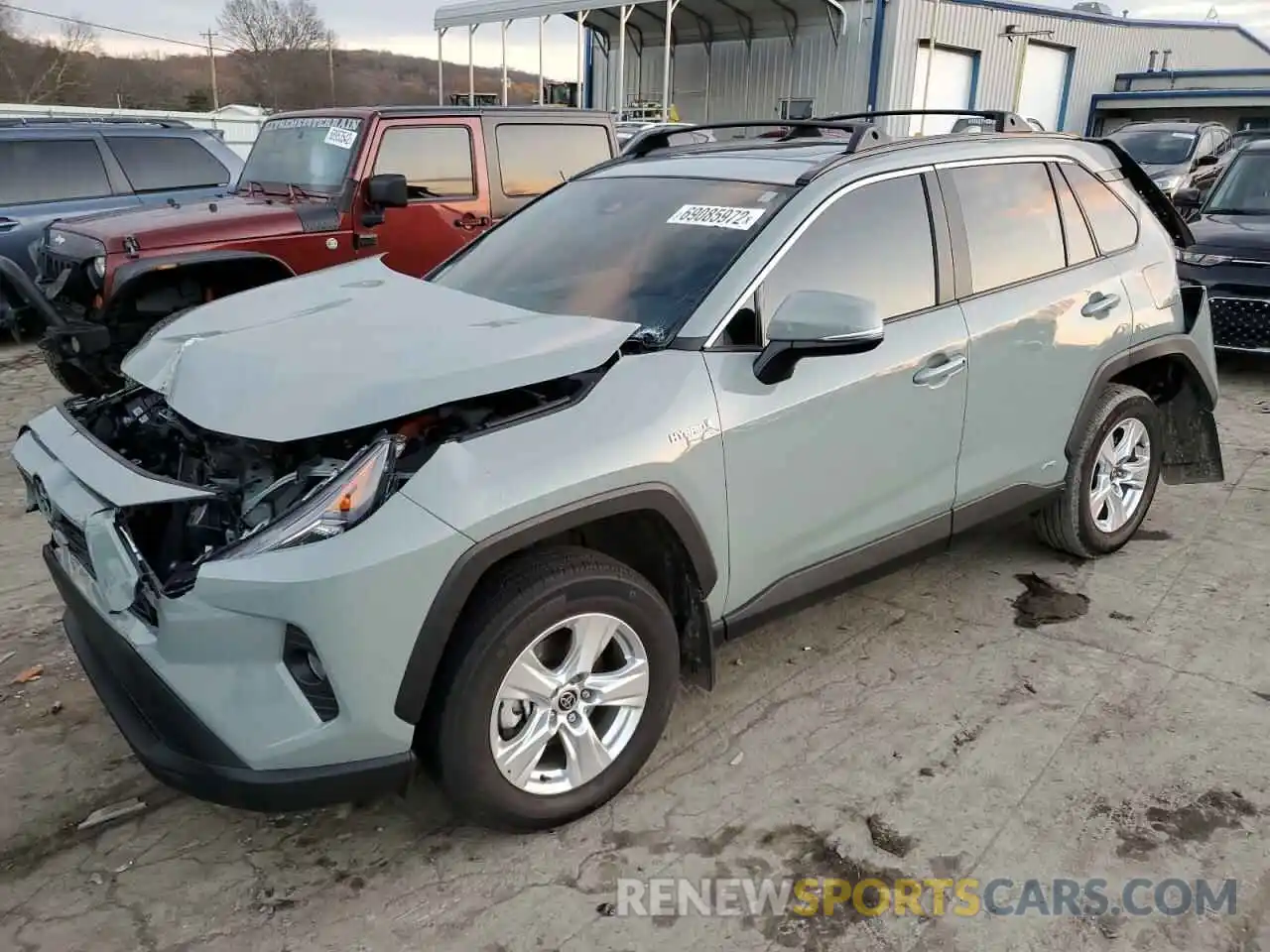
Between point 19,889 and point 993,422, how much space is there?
337 centimetres

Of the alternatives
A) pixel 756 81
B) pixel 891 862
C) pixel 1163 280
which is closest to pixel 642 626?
pixel 891 862

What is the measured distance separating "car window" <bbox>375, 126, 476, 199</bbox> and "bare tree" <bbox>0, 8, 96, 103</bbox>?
39645mm

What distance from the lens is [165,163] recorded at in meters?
9.27

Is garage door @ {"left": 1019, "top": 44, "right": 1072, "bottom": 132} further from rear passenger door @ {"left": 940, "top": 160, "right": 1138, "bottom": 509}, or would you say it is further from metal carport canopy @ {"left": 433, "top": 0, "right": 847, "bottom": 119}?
rear passenger door @ {"left": 940, "top": 160, "right": 1138, "bottom": 509}

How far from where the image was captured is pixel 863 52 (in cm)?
2133

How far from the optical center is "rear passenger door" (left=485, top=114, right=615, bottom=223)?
732 centimetres

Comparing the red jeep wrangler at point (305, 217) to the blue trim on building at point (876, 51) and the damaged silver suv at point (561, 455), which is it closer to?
the damaged silver suv at point (561, 455)

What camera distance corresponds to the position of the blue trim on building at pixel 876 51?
20562mm

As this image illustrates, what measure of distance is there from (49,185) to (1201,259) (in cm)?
975

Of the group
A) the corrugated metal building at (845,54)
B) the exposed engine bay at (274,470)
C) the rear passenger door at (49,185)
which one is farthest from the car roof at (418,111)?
the corrugated metal building at (845,54)

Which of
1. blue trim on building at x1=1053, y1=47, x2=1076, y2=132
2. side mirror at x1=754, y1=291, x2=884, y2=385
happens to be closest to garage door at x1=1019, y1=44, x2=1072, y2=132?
blue trim on building at x1=1053, y1=47, x2=1076, y2=132

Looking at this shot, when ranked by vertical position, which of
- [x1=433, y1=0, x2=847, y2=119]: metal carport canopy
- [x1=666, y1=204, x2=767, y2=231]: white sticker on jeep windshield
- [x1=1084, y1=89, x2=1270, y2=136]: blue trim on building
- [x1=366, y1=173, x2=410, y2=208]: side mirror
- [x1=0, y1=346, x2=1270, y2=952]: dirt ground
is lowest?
[x1=0, y1=346, x2=1270, y2=952]: dirt ground

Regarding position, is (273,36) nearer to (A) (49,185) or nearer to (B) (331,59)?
(B) (331,59)

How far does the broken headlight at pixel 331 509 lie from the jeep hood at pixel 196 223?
15.2 feet
